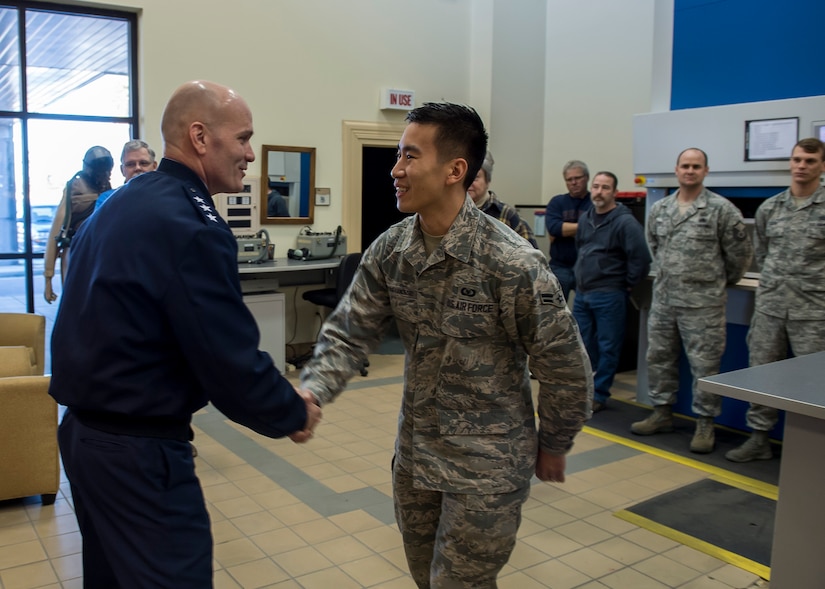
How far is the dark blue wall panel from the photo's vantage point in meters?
4.86

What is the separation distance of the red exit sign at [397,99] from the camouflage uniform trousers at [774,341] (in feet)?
13.5

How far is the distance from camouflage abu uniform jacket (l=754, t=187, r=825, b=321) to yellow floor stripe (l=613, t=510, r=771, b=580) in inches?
62.2

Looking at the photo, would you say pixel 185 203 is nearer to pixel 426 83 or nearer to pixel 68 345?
pixel 68 345

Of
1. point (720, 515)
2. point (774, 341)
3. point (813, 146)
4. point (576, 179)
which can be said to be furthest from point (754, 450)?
point (576, 179)

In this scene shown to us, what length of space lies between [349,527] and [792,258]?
289cm

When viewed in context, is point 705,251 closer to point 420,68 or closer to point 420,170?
point 420,170

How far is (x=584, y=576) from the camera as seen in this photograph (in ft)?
10.0

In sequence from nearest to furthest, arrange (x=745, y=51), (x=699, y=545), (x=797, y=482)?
(x=797, y=482) < (x=699, y=545) < (x=745, y=51)

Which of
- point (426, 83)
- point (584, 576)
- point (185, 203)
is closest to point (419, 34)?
point (426, 83)

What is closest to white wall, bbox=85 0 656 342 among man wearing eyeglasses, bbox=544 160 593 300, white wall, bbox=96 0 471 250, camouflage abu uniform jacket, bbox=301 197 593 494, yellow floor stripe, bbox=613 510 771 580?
white wall, bbox=96 0 471 250

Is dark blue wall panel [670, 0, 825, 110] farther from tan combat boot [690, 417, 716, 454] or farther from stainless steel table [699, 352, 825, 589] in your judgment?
stainless steel table [699, 352, 825, 589]

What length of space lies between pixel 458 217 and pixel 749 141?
3.77m

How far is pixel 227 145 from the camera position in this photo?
183cm

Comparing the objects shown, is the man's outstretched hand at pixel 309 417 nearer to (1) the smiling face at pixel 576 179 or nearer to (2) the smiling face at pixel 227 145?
(2) the smiling face at pixel 227 145
